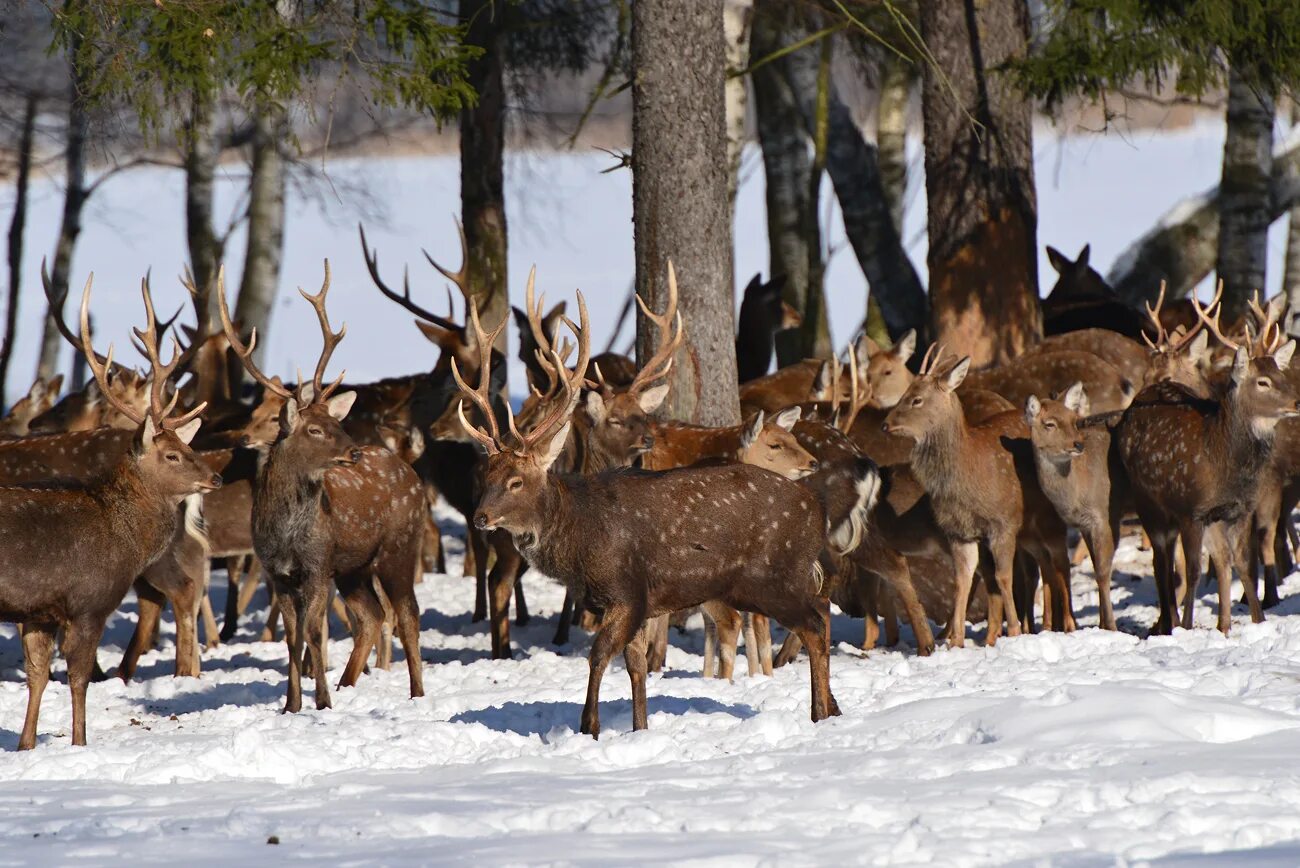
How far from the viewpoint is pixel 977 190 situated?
1311 cm

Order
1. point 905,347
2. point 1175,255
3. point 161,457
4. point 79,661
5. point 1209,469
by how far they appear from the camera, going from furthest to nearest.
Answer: point 1175,255
point 905,347
point 1209,469
point 161,457
point 79,661

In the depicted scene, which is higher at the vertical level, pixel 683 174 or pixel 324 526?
pixel 683 174

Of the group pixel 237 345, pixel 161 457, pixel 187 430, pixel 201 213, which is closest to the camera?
pixel 161 457

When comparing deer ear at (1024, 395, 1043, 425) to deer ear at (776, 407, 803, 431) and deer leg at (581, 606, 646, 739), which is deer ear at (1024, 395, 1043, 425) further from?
deer leg at (581, 606, 646, 739)

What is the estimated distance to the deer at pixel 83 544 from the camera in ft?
24.6

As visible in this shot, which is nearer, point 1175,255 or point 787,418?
point 787,418

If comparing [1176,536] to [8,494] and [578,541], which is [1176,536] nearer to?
[578,541]

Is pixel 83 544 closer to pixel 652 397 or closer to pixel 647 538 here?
pixel 647 538

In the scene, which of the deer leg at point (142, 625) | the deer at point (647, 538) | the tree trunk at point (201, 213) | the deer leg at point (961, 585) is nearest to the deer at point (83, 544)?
the deer at point (647, 538)

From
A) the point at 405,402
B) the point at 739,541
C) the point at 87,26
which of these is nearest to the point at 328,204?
the point at 405,402

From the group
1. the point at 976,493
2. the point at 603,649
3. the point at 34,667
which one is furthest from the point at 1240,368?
the point at 34,667

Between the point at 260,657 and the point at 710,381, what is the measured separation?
118 inches

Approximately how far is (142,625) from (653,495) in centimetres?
381

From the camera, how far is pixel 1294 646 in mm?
8562
